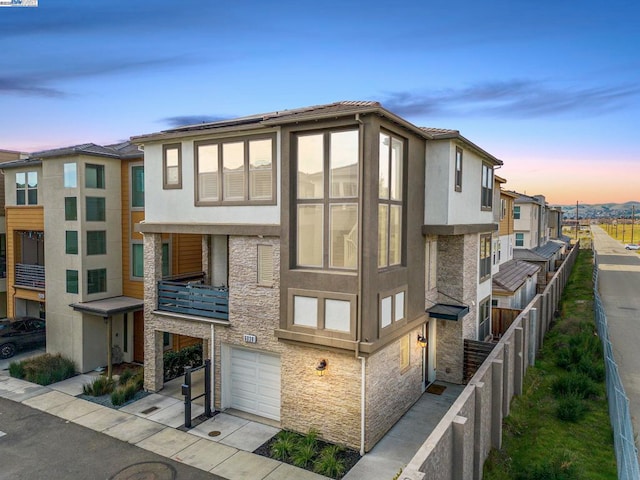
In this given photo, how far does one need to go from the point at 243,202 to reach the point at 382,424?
716cm

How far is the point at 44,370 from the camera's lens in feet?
50.6

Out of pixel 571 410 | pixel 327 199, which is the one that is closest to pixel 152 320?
pixel 327 199

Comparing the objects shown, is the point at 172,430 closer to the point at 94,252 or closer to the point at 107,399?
the point at 107,399

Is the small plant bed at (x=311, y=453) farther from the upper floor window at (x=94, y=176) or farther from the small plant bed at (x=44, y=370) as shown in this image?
the upper floor window at (x=94, y=176)

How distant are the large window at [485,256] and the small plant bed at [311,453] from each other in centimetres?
955

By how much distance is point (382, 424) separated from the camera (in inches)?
428

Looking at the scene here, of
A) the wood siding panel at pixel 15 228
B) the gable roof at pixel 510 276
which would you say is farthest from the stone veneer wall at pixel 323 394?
the wood siding panel at pixel 15 228

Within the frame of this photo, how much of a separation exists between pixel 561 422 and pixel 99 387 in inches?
557

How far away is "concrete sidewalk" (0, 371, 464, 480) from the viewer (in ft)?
31.4

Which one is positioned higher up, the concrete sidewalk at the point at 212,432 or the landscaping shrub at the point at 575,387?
the landscaping shrub at the point at 575,387

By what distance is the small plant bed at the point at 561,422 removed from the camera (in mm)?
8641

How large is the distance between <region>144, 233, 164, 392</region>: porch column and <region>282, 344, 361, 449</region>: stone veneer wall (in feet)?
17.5

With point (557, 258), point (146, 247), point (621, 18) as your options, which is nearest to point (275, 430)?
point (146, 247)

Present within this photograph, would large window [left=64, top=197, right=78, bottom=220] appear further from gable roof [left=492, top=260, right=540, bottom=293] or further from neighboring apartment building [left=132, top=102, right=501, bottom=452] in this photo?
gable roof [left=492, top=260, right=540, bottom=293]
